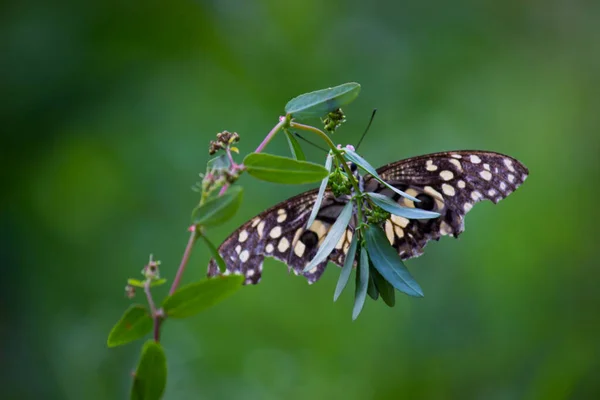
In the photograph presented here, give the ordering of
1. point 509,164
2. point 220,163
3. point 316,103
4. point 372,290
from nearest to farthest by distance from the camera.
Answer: point 220,163 < point 316,103 < point 372,290 < point 509,164

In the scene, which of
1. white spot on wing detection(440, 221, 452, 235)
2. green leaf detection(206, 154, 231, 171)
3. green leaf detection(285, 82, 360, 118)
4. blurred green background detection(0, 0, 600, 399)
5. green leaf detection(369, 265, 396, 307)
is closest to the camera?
Result: green leaf detection(206, 154, 231, 171)

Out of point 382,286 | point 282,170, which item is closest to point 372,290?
point 382,286

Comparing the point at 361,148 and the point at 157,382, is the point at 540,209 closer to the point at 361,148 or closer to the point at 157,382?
the point at 361,148

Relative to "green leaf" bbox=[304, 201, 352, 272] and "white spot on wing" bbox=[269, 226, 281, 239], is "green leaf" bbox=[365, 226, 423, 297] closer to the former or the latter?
"green leaf" bbox=[304, 201, 352, 272]

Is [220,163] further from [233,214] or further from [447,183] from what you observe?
[447,183]

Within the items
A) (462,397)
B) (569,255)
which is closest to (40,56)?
(462,397)

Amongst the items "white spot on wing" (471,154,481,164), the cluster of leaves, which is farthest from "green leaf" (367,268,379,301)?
"white spot on wing" (471,154,481,164)

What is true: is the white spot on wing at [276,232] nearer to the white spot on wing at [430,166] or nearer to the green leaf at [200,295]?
the white spot on wing at [430,166]

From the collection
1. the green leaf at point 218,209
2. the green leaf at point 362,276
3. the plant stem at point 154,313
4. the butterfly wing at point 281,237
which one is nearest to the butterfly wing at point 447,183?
the butterfly wing at point 281,237
